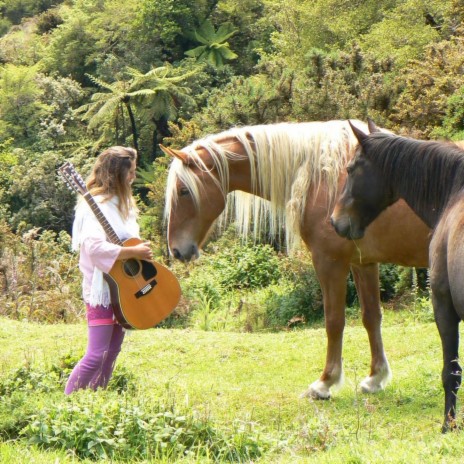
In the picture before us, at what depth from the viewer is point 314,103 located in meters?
15.8

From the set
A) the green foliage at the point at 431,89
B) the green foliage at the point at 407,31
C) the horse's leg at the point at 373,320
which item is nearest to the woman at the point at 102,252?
the horse's leg at the point at 373,320

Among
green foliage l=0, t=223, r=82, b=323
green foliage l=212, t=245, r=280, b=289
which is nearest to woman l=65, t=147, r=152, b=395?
green foliage l=0, t=223, r=82, b=323

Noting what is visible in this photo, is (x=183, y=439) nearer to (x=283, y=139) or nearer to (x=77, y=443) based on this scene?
→ (x=77, y=443)

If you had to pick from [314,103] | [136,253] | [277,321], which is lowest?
[277,321]

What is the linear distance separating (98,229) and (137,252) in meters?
0.31

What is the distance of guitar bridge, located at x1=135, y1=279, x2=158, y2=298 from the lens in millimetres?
5594

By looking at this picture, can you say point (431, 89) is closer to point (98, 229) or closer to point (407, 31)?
point (98, 229)

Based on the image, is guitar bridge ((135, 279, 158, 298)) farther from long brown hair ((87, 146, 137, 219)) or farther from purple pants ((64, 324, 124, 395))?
long brown hair ((87, 146, 137, 219))

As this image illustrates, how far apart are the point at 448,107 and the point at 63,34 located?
3424cm

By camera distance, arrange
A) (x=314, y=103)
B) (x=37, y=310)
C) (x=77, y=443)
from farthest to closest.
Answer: (x=314, y=103) → (x=37, y=310) → (x=77, y=443)

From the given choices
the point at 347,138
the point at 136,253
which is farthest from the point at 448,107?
the point at 136,253

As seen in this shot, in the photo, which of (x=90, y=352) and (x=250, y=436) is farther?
(x=90, y=352)

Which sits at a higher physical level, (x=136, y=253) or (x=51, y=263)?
(x=136, y=253)

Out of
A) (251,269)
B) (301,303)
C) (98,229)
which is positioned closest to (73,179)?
(98,229)
